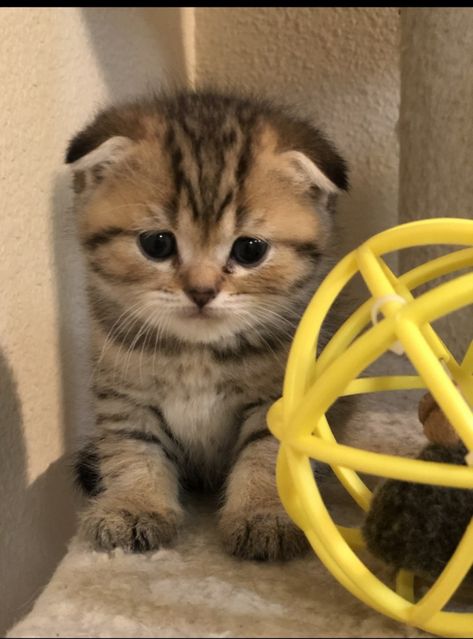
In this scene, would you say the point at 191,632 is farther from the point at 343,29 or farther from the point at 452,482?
the point at 343,29

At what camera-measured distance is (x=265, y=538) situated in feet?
2.54

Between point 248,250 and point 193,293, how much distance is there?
8 cm

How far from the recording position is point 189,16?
62.6 inches

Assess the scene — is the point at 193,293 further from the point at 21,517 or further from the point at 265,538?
the point at 21,517

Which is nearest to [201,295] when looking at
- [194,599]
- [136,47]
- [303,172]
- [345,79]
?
[303,172]

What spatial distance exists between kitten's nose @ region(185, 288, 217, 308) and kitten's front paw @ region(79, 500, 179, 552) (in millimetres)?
220

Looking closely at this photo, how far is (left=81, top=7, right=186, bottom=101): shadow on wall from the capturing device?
125 centimetres

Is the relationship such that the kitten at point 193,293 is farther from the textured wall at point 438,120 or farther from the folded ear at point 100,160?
the textured wall at point 438,120

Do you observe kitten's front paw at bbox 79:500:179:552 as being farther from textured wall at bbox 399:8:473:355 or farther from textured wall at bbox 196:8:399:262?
textured wall at bbox 196:8:399:262

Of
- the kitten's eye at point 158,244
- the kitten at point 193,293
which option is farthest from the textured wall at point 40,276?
the kitten's eye at point 158,244

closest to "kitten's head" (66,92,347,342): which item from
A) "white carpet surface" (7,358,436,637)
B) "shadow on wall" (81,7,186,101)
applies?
"white carpet surface" (7,358,436,637)

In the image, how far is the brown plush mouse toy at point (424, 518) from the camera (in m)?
0.61

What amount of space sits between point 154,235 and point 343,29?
0.83 m

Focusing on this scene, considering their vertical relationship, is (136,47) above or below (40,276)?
above
